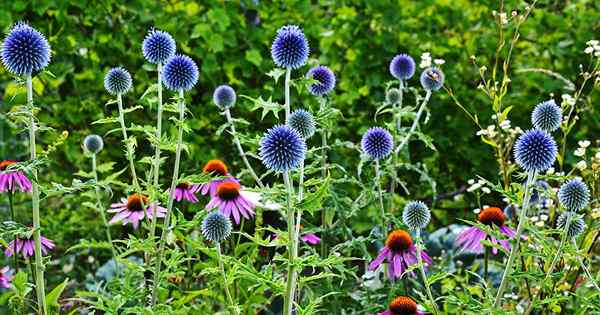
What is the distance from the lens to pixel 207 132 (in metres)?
4.21

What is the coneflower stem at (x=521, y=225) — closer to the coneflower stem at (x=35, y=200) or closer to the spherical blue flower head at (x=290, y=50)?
the spherical blue flower head at (x=290, y=50)

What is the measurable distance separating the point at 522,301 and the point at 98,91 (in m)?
2.31

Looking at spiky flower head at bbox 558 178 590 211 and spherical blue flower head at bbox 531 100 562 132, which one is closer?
spiky flower head at bbox 558 178 590 211

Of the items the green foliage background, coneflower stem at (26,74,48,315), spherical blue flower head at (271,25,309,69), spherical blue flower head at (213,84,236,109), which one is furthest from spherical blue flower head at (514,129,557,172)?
the green foliage background

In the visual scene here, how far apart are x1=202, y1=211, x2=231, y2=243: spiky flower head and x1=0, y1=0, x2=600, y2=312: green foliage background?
1.57m

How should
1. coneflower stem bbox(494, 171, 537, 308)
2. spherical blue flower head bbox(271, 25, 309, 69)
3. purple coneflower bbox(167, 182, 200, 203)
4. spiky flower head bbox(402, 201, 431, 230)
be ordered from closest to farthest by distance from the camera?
coneflower stem bbox(494, 171, 537, 308), spherical blue flower head bbox(271, 25, 309, 69), spiky flower head bbox(402, 201, 431, 230), purple coneflower bbox(167, 182, 200, 203)

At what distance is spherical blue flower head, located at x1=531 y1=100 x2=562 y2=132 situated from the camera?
2.34m

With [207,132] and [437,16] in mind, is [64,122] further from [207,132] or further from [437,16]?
[437,16]

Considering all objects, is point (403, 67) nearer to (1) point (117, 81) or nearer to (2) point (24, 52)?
(1) point (117, 81)

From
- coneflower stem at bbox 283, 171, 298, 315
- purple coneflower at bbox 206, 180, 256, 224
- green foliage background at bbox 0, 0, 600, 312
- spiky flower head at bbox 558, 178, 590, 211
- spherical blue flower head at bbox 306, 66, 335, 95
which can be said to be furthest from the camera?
green foliage background at bbox 0, 0, 600, 312

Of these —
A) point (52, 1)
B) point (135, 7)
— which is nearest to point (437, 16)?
point (135, 7)

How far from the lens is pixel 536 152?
86.0 inches

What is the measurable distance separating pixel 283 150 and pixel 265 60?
87.2 inches

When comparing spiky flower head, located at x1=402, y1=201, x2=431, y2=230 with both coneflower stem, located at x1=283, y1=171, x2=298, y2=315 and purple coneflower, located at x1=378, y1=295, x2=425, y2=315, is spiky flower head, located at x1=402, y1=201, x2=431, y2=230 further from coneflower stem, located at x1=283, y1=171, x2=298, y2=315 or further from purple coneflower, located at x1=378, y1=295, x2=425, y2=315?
coneflower stem, located at x1=283, y1=171, x2=298, y2=315
